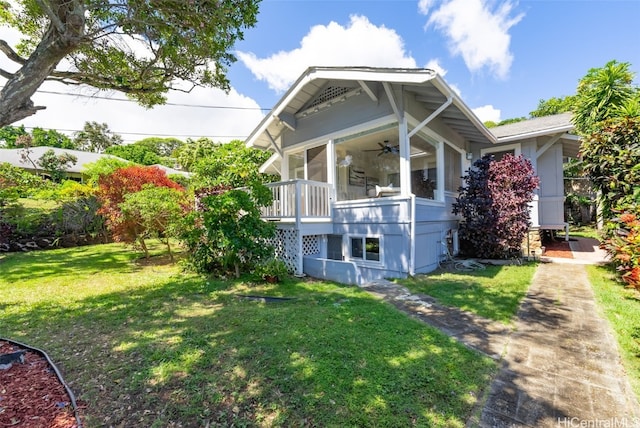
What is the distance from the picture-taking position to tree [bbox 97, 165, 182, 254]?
8.34 metres

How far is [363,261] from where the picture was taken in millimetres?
7555

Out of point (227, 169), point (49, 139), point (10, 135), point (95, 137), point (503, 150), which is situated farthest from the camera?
point (95, 137)

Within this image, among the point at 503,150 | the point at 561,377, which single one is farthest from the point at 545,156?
the point at 561,377

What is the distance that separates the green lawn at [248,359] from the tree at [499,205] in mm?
4777

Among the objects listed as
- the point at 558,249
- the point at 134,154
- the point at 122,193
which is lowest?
the point at 558,249

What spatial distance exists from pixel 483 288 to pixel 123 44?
1048cm

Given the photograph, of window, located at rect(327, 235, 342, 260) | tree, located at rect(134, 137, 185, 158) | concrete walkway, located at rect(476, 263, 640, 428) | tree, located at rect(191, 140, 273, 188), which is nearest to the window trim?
window, located at rect(327, 235, 342, 260)

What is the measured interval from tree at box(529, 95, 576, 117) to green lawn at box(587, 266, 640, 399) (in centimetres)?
2437

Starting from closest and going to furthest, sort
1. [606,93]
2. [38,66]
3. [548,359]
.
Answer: [548,359]
[38,66]
[606,93]

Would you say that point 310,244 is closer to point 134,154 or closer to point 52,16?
point 52,16

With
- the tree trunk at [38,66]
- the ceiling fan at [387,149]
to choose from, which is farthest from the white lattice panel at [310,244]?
the tree trunk at [38,66]

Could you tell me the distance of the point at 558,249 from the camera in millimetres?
9820

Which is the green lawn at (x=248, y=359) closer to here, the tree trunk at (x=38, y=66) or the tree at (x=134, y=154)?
the tree trunk at (x=38, y=66)

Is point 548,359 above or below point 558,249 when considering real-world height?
below
